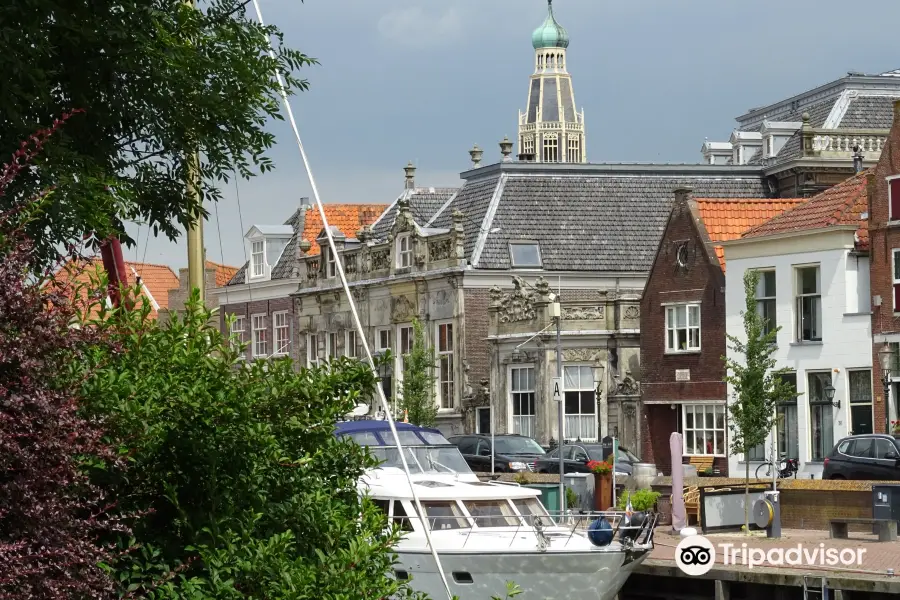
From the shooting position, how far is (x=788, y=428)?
4588 cm

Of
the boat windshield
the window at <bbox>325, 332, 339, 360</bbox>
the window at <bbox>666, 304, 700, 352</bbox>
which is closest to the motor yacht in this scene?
the boat windshield

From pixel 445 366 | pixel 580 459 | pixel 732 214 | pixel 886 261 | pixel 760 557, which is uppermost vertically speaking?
pixel 732 214

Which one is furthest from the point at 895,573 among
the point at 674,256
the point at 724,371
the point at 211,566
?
the point at 674,256

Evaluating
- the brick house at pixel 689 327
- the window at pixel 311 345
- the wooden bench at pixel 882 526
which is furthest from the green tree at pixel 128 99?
the window at pixel 311 345

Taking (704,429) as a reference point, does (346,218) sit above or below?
above

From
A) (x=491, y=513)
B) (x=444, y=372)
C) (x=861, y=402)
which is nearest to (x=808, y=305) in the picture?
(x=861, y=402)

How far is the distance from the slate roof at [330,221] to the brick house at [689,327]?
828 inches

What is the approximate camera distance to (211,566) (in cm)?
1179

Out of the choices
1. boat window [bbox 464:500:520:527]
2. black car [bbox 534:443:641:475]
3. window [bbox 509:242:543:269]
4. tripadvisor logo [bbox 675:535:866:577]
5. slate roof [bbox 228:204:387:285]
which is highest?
slate roof [bbox 228:204:387:285]

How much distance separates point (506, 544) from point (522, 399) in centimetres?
2978

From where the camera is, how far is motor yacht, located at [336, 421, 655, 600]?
25266 millimetres

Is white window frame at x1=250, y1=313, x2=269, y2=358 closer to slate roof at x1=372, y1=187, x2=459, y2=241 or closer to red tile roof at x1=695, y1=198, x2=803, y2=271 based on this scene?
slate roof at x1=372, y1=187, x2=459, y2=241

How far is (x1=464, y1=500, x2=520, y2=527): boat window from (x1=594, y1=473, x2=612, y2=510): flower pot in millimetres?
10135

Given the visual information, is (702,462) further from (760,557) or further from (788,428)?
(760,557)
